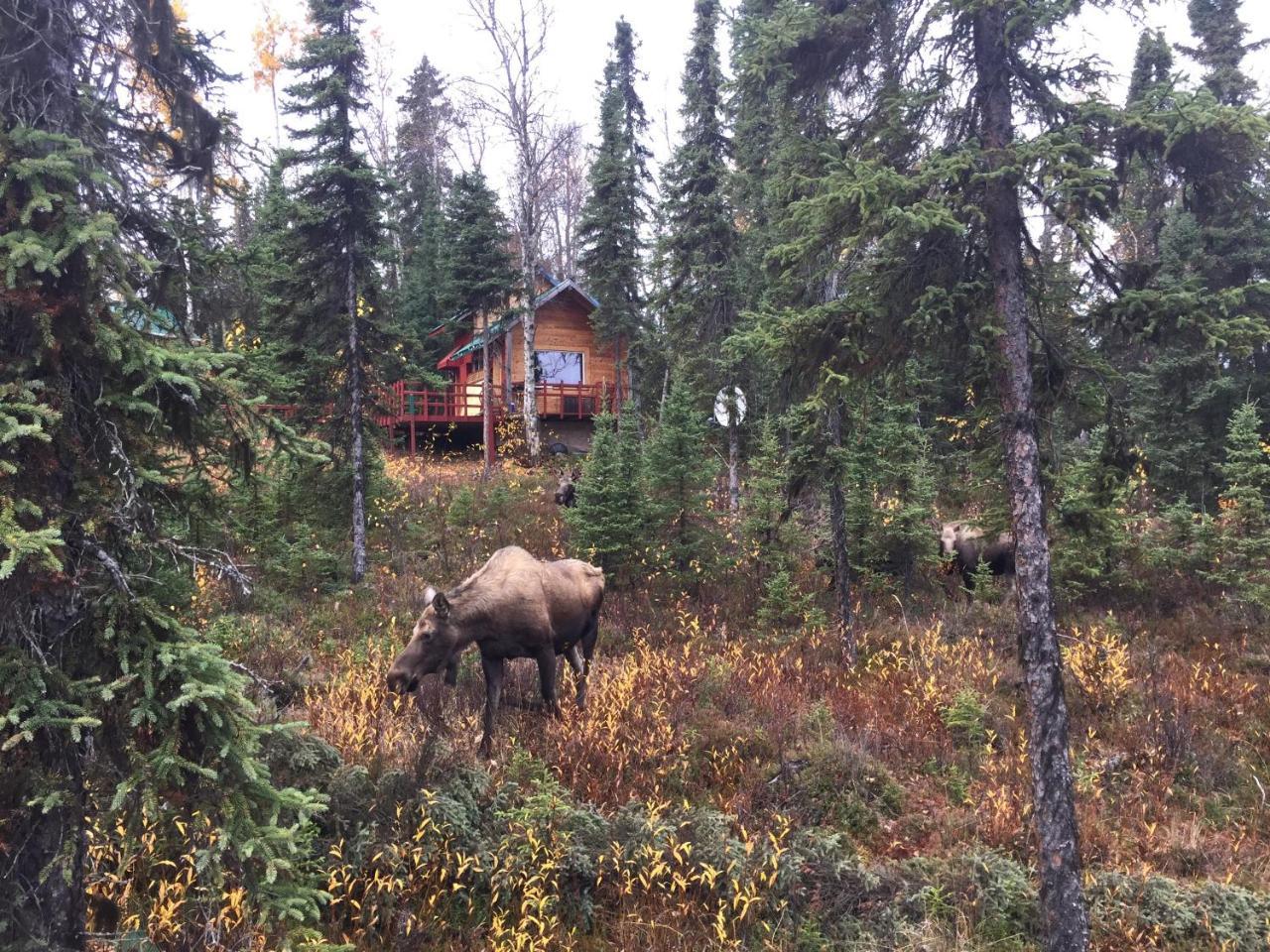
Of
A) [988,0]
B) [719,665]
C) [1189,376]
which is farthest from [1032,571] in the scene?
[719,665]

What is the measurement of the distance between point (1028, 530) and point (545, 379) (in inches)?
1120

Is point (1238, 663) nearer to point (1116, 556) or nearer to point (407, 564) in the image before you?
point (1116, 556)

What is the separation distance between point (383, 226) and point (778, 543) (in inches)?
427

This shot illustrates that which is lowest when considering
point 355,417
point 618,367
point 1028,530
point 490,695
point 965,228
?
point 490,695

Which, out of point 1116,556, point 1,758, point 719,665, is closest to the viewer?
point 1,758

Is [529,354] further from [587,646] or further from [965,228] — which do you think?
[965,228]

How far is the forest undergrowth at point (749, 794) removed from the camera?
21.4ft

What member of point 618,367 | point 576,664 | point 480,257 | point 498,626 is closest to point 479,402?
point 618,367

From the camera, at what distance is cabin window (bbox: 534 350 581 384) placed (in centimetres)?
3369

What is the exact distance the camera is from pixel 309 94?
53.7 ft

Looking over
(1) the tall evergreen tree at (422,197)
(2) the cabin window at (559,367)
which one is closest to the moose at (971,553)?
(2) the cabin window at (559,367)

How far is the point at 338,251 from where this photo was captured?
53.0 feet

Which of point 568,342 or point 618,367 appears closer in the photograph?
point 618,367

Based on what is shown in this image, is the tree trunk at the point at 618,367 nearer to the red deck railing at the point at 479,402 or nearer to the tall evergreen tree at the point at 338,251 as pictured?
the red deck railing at the point at 479,402
